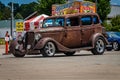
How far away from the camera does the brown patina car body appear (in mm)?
21344

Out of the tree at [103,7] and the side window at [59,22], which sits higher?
the tree at [103,7]

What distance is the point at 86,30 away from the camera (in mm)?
22594

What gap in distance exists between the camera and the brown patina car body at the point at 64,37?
2134cm

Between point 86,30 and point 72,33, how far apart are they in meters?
0.75

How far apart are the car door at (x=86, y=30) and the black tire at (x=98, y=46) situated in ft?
1.07

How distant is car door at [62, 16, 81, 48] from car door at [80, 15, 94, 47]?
0.21m

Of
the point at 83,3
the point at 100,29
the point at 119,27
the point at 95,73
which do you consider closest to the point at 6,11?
the point at 119,27

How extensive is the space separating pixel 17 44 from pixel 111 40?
1157 centimetres

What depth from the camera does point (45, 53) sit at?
834 inches

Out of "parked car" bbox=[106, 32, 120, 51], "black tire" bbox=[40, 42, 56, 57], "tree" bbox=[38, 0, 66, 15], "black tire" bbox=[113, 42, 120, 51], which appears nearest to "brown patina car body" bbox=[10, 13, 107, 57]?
"black tire" bbox=[40, 42, 56, 57]

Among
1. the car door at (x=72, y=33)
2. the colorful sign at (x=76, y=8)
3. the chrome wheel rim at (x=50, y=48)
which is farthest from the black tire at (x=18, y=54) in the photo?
the colorful sign at (x=76, y=8)

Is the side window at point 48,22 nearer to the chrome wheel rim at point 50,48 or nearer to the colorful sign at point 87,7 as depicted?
the chrome wheel rim at point 50,48

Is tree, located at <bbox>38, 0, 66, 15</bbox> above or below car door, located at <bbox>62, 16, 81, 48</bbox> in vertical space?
above

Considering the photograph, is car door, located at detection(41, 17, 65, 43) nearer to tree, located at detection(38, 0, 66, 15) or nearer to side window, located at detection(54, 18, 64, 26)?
side window, located at detection(54, 18, 64, 26)
